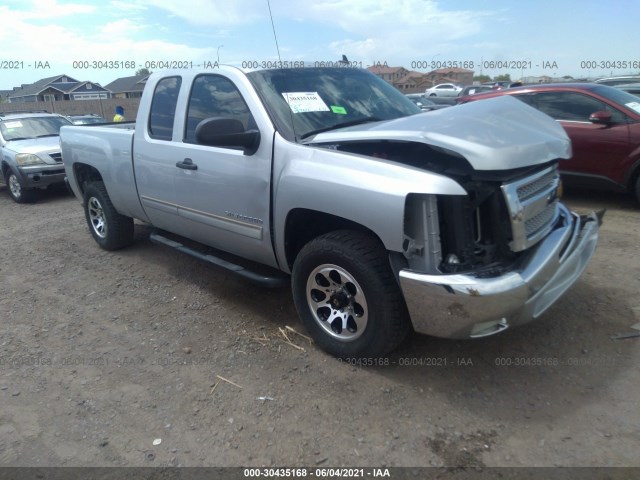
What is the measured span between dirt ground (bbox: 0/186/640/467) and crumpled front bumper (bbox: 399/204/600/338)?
52cm

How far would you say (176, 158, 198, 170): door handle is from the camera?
3.87 meters

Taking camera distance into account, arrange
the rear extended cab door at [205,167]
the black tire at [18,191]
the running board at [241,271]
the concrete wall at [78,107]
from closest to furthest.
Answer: the rear extended cab door at [205,167]
the running board at [241,271]
the black tire at [18,191]
the concrete wall at [78,107]

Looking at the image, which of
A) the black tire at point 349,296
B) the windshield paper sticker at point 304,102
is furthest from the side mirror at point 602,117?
the black tire at point 349,296

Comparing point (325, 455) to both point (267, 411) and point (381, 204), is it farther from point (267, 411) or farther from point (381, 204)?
point (381, 204)

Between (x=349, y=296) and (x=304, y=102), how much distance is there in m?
1.49

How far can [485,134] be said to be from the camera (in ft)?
9.17

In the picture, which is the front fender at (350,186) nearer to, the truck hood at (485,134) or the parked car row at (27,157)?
the truck hood at (485,134)

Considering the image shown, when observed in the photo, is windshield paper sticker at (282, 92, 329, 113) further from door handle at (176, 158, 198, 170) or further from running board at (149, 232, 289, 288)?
running board at (149, 232, 289, 288)

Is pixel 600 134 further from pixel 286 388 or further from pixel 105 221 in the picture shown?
pixel 105 221

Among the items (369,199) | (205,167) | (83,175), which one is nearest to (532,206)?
(369,199)

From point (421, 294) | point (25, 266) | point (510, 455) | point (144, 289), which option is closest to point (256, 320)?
point (144, 289)

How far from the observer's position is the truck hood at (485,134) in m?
2.62

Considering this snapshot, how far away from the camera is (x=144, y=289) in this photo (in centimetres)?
474

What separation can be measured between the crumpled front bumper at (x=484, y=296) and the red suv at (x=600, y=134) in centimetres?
416
